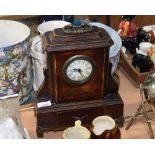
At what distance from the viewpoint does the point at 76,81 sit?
802mm

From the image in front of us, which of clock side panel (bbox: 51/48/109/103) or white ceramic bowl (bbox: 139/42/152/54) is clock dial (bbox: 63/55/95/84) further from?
white ceramic bowl (bbox: 139/42/152/54)

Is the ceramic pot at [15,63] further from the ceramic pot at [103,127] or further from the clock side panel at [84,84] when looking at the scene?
the ceramic pot at [103,127]

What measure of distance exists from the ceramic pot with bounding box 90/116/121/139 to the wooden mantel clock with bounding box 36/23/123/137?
0.05 meters

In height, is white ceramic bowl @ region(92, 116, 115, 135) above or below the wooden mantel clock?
below

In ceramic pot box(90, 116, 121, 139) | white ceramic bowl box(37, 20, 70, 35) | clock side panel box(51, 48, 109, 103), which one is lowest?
ceramic pot box(90, 116, 121, 139)

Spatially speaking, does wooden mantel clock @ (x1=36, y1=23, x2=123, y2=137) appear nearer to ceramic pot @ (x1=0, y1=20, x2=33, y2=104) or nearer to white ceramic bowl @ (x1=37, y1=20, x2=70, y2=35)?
ceramic pot @ (x1=0, y1=20, x2=33, y2=104)

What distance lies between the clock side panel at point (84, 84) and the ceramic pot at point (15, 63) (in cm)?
11

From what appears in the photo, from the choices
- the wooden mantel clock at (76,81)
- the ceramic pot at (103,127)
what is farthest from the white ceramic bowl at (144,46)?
the ceramic pot at (103,127)

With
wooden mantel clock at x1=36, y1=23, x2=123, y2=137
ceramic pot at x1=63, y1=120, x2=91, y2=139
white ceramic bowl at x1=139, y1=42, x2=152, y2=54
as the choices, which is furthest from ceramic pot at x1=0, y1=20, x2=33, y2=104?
white ceramic bowl at x1=139, y1=42, x2=152, y2=54

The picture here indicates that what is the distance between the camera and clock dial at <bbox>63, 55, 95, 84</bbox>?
30.5 inches

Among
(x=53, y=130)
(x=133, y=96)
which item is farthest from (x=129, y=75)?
(x=53, y=130)

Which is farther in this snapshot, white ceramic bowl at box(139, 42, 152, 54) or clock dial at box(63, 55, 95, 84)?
white ceramic bowl at box(139, 42, 152, 54)
